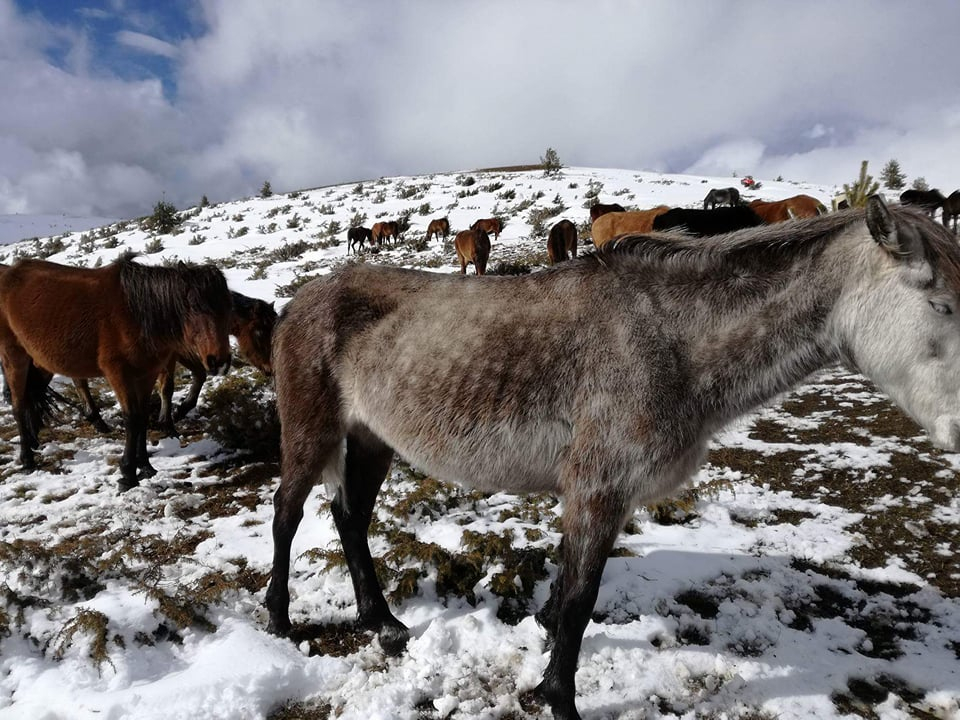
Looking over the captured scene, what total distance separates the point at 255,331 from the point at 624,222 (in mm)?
9509

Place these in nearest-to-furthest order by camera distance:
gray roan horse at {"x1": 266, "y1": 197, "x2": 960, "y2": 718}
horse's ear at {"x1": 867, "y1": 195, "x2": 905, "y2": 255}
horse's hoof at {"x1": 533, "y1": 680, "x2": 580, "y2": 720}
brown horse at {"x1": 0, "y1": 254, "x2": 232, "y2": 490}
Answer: horse's ear at {"x1": 867, "y1": 195, "x2": 905, "y2": 255} → gray roan horse at {"x1": 266, "y1": 197, "x2": 960, "y2": 718} → horse's hoof at {"x1": 533, "y1": 680, "x2": 580, "y2": 720} → brown horse at {"x1": 0, "y1": 254, "x2": 232, "y2": 490}

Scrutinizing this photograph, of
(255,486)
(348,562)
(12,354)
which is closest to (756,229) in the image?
(348,562)

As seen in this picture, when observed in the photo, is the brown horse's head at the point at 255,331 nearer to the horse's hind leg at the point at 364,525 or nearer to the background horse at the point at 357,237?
the horse's hind leg at the point at 364,525

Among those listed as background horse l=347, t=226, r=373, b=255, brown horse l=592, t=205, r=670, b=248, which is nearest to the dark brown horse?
background horse l=347, t=226, r=373, b=255

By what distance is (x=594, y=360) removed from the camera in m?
2.27

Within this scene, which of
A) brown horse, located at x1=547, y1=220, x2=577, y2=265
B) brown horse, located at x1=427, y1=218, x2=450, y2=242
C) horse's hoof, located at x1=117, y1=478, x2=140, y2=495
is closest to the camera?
horse's hoof, located at x1=117, y1=478, x2=140, y2=495

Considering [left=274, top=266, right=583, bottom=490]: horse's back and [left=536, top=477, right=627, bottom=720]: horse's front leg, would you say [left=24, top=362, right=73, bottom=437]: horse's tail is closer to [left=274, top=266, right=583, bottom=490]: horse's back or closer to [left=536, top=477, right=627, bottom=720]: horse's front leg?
[left=274, top=266, right=583, bottom=490]: horse's back

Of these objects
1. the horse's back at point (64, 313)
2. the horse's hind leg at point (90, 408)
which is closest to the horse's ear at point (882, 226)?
the horse's back at point (64, 313)

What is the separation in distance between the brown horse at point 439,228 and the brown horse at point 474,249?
17.8 ft

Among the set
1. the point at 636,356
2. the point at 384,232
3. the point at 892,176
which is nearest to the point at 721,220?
the point at 636,356

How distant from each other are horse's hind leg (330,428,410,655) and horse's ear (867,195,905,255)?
2.74 metres

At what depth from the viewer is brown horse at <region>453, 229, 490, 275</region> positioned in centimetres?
1316

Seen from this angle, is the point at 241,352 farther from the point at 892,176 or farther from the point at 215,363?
the point at 892,176

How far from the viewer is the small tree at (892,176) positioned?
79.4 ft
